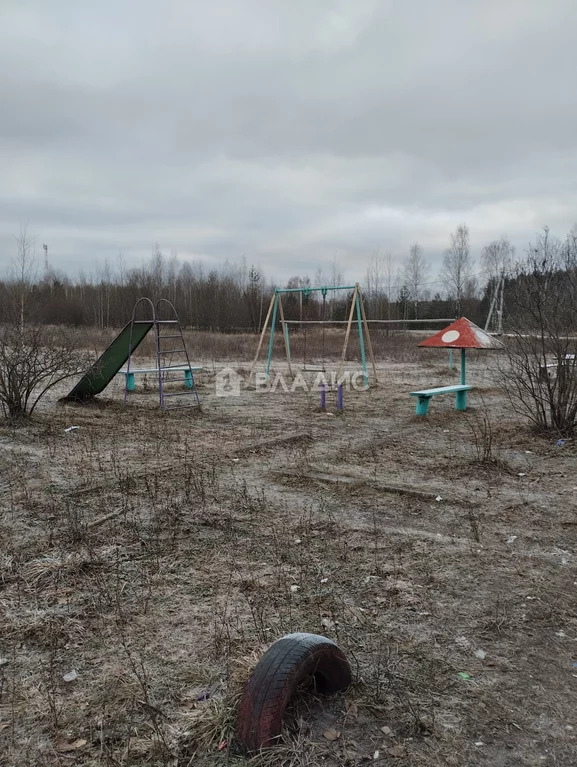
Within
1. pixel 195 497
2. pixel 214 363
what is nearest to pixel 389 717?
pixel 195 497

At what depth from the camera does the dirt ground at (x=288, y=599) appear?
196cm

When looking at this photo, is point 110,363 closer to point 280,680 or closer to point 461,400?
point 461,400

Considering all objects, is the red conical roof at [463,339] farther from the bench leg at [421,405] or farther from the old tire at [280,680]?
the old tire at [280,680]

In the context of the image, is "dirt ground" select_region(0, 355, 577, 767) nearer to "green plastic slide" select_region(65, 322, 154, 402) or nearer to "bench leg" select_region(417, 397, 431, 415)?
"bench leg" select_region(417, 397, 431, 415)

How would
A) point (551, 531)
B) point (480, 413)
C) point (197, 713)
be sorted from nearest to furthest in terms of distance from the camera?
point (197, 713)
point (551, 531)
point (480, 413)

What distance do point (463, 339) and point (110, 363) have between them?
5.84m

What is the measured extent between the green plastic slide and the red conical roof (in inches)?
187

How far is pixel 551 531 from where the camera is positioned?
392 centimetres

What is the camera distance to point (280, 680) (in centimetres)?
190

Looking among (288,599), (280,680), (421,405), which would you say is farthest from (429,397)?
(280,680)

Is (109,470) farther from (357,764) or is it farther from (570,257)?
(570,257)

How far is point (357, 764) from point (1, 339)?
6.99 m

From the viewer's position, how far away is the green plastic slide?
8.95m

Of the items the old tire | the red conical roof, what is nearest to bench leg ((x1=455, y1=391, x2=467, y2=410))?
the red conical roof
